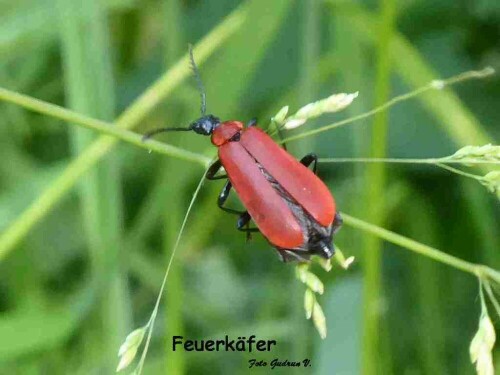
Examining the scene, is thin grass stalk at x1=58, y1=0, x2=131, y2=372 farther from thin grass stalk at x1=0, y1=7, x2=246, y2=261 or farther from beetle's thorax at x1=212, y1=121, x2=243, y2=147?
beetle's thorax at x1=212, y1=121, x2=243, y2=147

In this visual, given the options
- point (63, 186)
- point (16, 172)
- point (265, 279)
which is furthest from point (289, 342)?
point (16, 172)

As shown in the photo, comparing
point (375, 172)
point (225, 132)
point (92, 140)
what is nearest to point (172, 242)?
point (225, 132)

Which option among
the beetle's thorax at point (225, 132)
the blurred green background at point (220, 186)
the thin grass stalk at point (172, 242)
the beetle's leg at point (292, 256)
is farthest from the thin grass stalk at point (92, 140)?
→ the beetle's leg at point (292, 256)

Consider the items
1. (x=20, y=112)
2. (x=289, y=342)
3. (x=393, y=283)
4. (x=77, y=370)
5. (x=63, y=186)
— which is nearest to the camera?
(x=63, y=186)

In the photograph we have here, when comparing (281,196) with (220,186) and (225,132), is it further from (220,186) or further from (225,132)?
(220,186)

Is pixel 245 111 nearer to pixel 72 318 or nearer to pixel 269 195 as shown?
pixel 72 318
